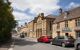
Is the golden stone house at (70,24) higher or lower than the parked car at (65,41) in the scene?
higher

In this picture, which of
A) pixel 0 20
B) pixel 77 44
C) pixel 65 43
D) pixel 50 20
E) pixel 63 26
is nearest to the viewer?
pixel 77 44

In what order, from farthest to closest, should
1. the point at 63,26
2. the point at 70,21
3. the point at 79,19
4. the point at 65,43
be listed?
the point at 63,26 → the point at 70,21 → the point at 79,19 → the point at 65,43

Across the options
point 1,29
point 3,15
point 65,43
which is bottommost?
point 65,43

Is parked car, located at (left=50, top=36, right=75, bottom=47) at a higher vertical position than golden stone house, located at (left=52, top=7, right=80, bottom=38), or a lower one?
lower

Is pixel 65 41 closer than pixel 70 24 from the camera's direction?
Yes

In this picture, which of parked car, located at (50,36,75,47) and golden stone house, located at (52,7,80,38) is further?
golden stone house, located at (52,7,80,38)

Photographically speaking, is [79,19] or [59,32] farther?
[59,32]

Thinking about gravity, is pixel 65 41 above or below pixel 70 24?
below

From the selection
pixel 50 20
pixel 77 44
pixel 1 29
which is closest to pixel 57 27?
pixel 50 20

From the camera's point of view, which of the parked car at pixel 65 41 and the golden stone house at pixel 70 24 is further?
the golden stone house at pixel 70 24

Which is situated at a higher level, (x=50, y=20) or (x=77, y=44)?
(x=50, y=20)

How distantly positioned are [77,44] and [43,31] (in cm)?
5027

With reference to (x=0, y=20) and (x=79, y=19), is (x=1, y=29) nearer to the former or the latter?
(x=0, y=20)

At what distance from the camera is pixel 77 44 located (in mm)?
20547
